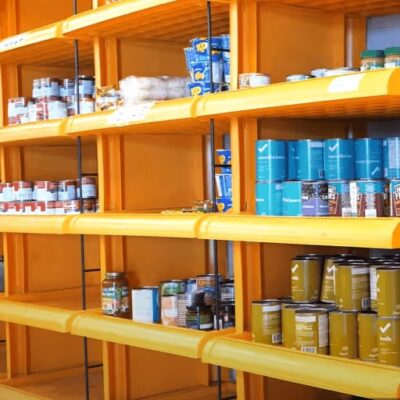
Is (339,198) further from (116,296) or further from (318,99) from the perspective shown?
(116,296)

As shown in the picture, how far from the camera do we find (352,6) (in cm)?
340

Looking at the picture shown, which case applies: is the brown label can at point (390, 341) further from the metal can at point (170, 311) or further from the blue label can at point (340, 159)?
the metal can at point (170, 311)

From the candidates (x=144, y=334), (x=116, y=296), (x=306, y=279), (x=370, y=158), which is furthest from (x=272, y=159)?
(x=116, y=296)

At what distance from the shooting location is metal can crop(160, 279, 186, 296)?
3.79 meters

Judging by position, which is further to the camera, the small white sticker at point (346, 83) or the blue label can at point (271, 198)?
the blue label can at point (271, 198)

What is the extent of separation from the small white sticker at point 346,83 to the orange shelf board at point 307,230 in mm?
423

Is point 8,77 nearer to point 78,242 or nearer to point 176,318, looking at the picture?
point 78,242

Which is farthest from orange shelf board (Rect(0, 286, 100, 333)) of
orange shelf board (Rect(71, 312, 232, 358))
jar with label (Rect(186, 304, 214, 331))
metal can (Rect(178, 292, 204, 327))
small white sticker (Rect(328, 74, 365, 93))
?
small white sticker (Rect(328, 74, 365, 93))

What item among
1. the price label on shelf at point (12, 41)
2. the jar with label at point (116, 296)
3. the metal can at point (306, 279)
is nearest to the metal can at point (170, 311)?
the jar with label at point (116, 296)

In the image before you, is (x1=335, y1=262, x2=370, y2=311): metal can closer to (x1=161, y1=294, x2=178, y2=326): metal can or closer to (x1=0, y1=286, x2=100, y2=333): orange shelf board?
(x1=161, y1=294, x2=178, y2=326): metal can

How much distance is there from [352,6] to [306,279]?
113cm

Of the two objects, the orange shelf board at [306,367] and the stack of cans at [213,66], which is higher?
the stack of cans at [213,66]

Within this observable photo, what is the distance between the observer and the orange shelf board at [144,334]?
10.9 feet

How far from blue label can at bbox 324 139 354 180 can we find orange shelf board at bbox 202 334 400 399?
0.64 m
